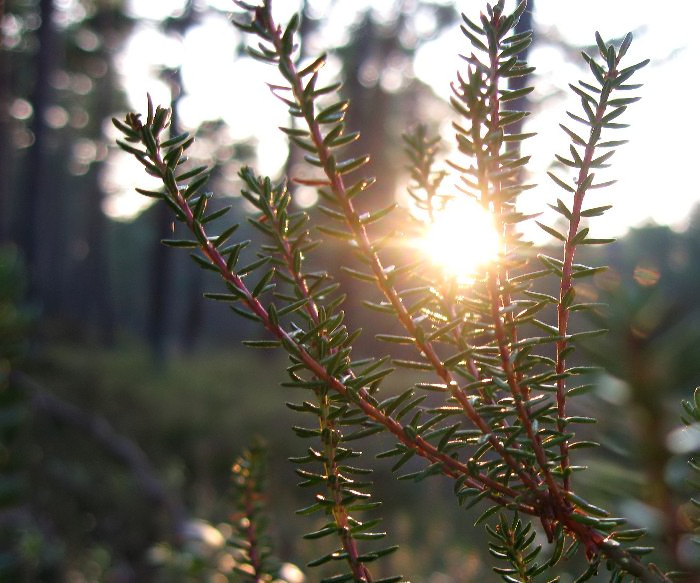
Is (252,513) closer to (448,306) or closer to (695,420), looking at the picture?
(448,306)

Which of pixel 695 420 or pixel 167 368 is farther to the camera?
pixel 167 368

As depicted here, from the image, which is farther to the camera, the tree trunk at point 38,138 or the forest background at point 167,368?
the tree trunk at point 38,138

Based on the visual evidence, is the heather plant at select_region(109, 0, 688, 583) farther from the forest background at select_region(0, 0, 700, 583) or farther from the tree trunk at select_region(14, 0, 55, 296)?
the tree trunk at select_region(14, 0, 55, 296)

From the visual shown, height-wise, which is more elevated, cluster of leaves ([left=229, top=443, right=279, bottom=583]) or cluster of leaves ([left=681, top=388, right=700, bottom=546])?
cluster of leaves ([left=681, top=388, right=700, bottom=546])

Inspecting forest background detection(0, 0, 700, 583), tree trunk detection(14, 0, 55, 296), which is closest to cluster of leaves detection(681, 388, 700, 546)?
forest background detection(0, 0, 700, 583)

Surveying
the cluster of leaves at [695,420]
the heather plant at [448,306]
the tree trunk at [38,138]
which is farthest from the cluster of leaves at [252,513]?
the tree trunk at [38,138]

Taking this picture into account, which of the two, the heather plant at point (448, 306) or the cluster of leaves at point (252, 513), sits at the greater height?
the heather plant at point (448, 306)

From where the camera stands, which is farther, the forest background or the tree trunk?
the tree trunk

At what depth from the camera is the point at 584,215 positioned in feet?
2.01

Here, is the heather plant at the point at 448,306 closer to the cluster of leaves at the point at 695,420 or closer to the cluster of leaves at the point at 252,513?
the cluster of leaves at the point at 695,420

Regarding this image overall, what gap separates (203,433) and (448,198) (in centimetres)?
1055

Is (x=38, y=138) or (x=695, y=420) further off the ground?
(x=38, y=138)

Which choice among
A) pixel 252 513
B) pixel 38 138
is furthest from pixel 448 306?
pixel 38 138

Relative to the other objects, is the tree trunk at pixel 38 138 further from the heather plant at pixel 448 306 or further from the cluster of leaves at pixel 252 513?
the heather plant at pixel 448 306
